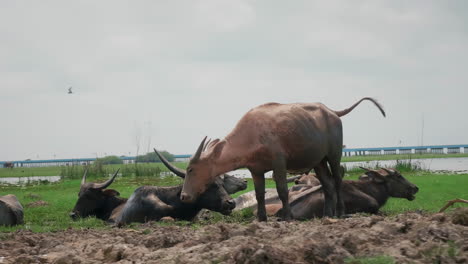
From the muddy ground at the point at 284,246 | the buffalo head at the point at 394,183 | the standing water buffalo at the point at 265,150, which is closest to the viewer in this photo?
the muddy ground at the point at 284,246

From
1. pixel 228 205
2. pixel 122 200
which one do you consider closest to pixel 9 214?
pixel 122 200

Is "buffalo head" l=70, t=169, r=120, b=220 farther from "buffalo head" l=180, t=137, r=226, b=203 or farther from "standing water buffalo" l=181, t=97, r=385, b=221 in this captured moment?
"standing water buffalo" l=181, t=97, r=385, b=221

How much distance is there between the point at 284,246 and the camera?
4.37 m

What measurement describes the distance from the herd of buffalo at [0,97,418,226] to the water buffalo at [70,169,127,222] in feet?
0.07

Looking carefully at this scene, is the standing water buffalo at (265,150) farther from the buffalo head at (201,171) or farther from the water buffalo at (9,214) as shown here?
the water buffalo at (9,214)

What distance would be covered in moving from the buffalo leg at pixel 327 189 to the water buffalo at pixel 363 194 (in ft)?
1.04

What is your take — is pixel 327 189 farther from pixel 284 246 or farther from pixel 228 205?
pixel 284 246

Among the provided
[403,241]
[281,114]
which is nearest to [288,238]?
[403,241]

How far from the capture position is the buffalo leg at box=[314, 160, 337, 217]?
8.80 metres

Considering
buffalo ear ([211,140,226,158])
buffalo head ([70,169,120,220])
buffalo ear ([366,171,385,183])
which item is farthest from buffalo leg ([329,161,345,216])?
buffalo head ([70,169,120,220])

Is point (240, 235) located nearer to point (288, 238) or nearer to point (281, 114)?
point (288, 238)

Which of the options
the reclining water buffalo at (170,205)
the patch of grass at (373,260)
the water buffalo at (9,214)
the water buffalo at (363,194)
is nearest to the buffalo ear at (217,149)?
the reclining water buffalo at (170,205)

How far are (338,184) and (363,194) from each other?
2.61 feet

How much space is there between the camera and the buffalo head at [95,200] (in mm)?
11414
